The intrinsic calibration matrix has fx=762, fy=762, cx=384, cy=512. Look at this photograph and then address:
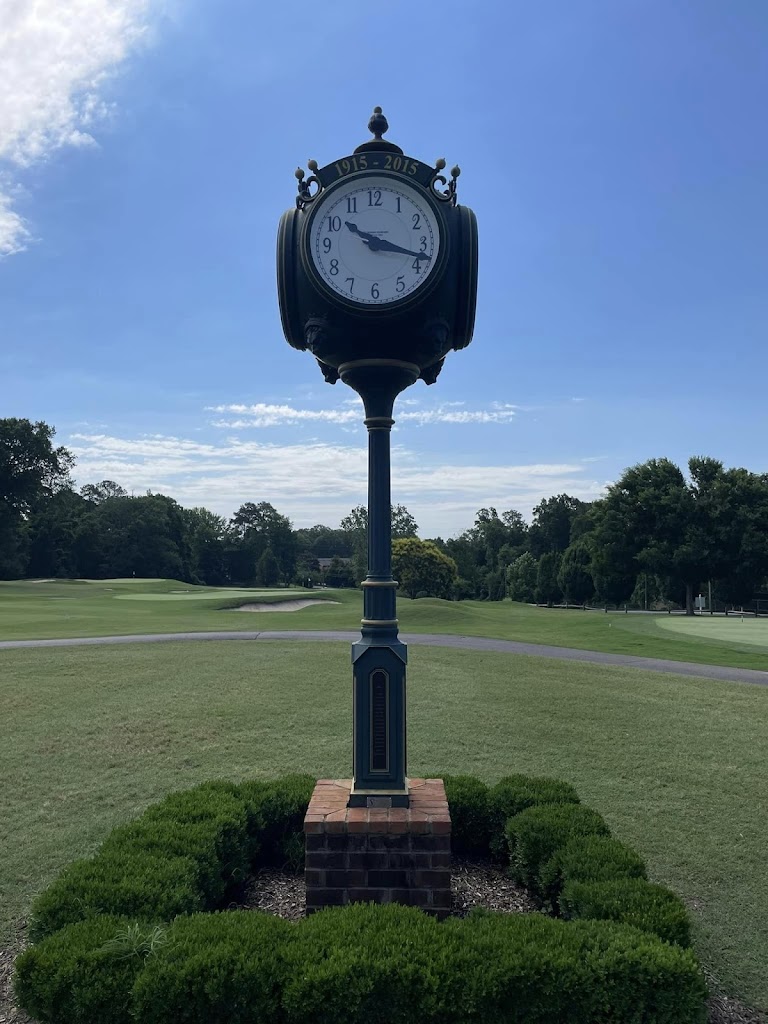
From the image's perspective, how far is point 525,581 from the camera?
202 feet

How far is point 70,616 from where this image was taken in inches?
1080

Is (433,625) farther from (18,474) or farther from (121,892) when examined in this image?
(18,474)

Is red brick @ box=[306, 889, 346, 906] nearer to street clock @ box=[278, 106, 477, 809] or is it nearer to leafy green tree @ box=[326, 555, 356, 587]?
street clock @ box=[278, 106, 477, 809]

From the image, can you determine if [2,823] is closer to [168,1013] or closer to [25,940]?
[25,940]

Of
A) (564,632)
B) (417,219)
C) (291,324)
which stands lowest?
(564,632)

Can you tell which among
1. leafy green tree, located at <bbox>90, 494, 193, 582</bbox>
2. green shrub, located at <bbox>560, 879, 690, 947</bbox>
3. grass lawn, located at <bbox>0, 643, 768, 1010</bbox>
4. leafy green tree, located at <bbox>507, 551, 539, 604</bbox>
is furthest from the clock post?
leafy green tree, located at <bbox>90, 494, 193, 582</bbox>

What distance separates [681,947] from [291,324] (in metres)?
3.73

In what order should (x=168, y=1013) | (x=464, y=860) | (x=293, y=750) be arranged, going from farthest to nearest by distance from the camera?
(x=293, y=750), (x=464, y=860), (x=168, y=1013)

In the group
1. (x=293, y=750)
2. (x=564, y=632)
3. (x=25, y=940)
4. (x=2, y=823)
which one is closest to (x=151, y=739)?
(x=293, y=750)

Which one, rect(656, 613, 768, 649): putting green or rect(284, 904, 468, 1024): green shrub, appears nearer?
rect(284, 904, 468, 1024): green shrub

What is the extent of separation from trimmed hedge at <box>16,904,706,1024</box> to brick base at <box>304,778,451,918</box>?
887 millimetres

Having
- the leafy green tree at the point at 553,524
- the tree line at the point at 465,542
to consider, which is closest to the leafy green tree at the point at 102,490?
the tree line at the point at 465,542

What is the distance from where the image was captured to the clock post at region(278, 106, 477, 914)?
4.28 m

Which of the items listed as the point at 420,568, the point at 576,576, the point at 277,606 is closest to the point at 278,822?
the point at 277,606
